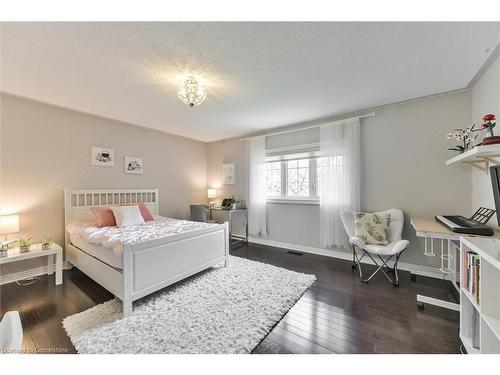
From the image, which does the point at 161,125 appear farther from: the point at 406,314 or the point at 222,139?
the point at 406,314

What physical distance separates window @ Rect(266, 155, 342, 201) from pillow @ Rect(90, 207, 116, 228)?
8.91ft

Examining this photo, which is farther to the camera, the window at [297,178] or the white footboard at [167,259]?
the window at [297,178]

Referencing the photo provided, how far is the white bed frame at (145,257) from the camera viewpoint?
1835 mm

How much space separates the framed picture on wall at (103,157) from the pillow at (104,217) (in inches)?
33.3

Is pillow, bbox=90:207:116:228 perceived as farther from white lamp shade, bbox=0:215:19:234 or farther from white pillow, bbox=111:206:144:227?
white lamp shade, bbox=0:215:19:234

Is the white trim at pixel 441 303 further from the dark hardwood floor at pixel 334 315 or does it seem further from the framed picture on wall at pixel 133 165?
the framed picture on wall at pixel 133 165

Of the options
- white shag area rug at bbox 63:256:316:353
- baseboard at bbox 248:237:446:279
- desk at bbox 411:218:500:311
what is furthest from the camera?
baseboard at bbox 248:237:446:279

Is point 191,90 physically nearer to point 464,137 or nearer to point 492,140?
point 492,140

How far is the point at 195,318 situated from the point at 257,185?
2.73 metres

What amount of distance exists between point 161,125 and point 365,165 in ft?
11.9

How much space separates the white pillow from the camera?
2836mm

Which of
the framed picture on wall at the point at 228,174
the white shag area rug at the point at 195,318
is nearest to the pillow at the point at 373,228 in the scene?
the white shag area rug at the point at 195,318

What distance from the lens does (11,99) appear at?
2525mm

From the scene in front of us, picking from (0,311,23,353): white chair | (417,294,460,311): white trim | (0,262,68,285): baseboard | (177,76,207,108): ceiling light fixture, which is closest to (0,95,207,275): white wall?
(0,262,68,285): baseboard
